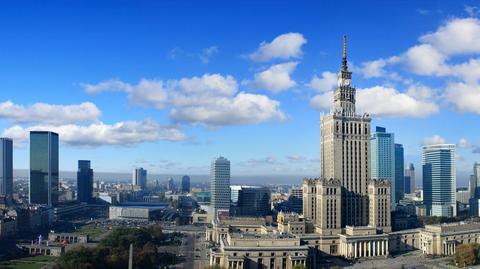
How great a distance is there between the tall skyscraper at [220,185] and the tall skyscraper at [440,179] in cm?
7227

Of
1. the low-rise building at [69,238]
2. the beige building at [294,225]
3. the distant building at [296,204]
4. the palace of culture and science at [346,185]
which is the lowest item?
the low-rise building at [69,238]

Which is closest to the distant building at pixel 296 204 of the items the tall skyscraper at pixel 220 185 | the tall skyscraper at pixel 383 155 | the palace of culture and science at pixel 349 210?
the tall skyscraper at pixel 220 185

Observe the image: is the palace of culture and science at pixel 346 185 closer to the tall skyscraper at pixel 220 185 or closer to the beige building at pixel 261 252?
the beige building at pixel 261 252

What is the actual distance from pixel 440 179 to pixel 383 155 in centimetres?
2695

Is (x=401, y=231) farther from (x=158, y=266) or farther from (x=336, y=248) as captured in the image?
(x=158, y=266)

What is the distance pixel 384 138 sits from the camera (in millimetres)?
195125

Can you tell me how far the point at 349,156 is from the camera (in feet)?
311

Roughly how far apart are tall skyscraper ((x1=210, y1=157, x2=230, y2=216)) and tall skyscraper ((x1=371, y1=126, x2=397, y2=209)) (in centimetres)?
6132

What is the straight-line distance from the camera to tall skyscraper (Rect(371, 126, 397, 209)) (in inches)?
7584

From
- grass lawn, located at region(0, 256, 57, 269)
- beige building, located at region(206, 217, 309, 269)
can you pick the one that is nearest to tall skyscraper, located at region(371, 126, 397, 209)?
beige building, located at region(206, 217, 309, 269)

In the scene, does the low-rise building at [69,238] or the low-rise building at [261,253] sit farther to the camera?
the low-rise building at [69,238]

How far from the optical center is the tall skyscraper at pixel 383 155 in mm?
192625

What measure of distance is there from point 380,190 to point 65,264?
192 feet

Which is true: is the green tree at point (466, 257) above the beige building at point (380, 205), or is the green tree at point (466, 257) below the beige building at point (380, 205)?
below
